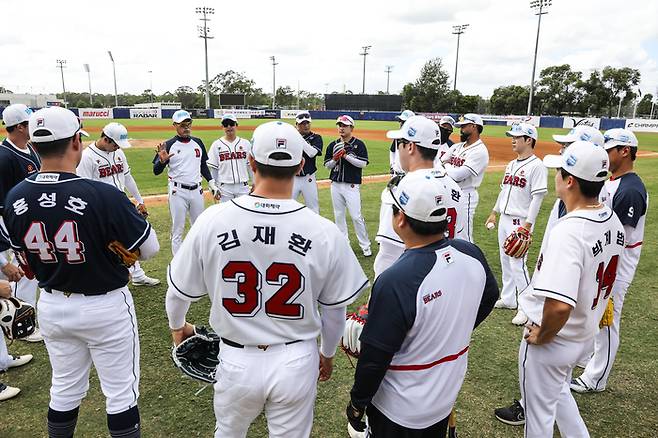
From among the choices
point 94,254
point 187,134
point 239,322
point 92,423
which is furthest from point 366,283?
point 187,134

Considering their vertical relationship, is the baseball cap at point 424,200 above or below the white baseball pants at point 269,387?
above

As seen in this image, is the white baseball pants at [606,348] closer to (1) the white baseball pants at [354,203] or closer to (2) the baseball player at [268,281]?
(2) the baseball player at [268,281]

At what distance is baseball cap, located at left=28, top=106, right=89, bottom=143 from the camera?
2691mm

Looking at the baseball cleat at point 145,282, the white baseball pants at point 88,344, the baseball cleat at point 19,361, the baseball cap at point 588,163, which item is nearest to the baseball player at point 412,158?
the baseball cap at point 588,163

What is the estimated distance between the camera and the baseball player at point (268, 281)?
2213mm

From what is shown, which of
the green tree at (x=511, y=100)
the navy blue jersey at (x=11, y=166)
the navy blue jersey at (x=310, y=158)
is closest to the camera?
the navy blue jersey at (x=11, y=166)

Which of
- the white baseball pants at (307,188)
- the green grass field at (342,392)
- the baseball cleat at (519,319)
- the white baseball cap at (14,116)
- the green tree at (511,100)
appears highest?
the green tree at (511,100)

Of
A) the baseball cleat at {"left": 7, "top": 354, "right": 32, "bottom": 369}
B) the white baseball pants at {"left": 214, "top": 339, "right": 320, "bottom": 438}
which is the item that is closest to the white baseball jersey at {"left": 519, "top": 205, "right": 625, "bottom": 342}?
the white baseball pants at {"left": 214, "top": 339, "right": 320, "bottom": 438}

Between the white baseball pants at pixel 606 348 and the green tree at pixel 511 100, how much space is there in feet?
216

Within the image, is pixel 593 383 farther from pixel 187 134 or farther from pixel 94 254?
pixel 187 134

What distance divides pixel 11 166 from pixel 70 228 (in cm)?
233

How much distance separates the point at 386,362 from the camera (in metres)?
2.13

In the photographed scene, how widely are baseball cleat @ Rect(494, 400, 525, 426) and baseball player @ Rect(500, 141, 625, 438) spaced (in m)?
→ 0.73

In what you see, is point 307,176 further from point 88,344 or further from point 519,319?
point 88,344
